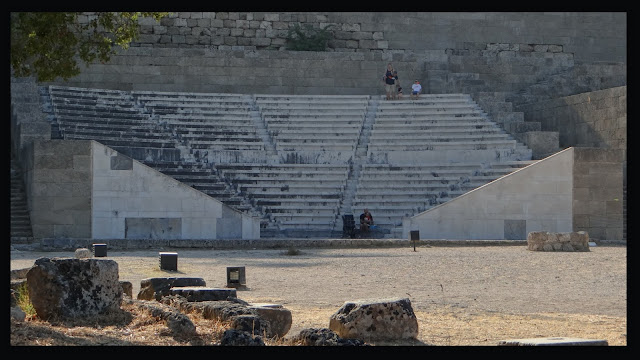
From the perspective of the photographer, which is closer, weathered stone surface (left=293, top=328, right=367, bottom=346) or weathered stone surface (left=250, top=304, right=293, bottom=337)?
weathered stone surface (left=293, top=328, right=367, bottom=346)

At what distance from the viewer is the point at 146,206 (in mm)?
21391

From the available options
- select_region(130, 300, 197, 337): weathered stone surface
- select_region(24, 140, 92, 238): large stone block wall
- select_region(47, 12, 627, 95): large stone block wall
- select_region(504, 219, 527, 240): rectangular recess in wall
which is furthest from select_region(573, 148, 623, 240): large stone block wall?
select_region(130, 300, 197, 337): weathered stone surface

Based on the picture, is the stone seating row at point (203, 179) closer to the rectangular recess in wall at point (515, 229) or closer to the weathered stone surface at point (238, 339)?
the rectangular recess in wall at point (515, 229)

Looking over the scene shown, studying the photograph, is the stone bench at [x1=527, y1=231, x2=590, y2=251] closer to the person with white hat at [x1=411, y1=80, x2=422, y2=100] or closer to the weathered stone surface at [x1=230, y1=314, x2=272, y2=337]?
the person with white hat at [x1=411, y1=80, x2=422, y2=100]

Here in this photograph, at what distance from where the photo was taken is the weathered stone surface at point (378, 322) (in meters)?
8.09

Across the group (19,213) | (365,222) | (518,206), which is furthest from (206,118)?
(518,206)

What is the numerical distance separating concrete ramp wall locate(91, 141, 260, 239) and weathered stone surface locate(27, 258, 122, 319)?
503 inches

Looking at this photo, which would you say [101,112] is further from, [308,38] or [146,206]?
[308,38]

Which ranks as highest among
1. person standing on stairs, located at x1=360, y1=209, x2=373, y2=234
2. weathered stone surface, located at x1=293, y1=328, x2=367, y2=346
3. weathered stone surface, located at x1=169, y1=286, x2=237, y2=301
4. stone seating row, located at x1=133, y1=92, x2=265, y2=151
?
stone seating row, located at x1=133, y1=92, x2=265, y2=151

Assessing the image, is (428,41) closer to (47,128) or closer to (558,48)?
(558,48)

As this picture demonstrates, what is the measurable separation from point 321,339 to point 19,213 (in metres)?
15.5

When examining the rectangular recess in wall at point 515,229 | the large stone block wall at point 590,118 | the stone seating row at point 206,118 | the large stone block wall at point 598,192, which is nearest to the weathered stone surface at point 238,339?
the rectangular recess in wall at point 515,229

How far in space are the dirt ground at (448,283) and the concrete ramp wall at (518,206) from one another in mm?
2008

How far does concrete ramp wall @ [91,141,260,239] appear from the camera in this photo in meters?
21.2
